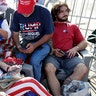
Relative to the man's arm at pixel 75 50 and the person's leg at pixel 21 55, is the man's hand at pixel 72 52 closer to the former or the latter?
the man's arm at pixel 75 50

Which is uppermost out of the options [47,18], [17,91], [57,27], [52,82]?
[47,18]

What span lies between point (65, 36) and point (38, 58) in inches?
24.6

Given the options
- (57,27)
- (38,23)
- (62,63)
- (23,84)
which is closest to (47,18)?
(38,23)

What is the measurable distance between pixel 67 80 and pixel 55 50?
1.48ft

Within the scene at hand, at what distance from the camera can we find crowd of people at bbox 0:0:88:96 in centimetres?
272

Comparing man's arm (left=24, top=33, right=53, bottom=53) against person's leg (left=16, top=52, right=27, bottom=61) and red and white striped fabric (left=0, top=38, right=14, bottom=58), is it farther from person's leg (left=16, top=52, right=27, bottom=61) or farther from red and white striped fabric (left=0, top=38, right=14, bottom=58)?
red and white striped fabric (left=0, top=38, right=14, bottom=58)

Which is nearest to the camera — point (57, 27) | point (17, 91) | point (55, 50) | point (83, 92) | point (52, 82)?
point (17, 91)

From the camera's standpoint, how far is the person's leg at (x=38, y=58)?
271 centimetres

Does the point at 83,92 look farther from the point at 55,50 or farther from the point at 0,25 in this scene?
the point at 0,25

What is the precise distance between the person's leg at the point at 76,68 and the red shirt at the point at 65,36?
0.77ft

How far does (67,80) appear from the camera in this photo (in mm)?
2793

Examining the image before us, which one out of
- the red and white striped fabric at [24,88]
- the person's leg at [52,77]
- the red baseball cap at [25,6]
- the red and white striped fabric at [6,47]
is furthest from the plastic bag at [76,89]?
the red baseball cap at [25,6]

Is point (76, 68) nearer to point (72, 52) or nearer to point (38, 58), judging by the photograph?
point (72, 52)

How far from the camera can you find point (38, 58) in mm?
2766
